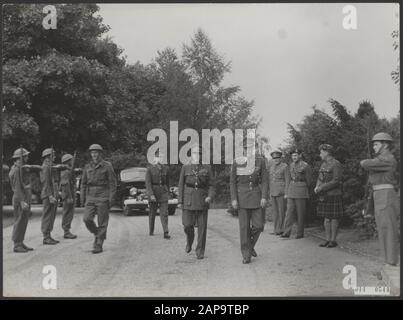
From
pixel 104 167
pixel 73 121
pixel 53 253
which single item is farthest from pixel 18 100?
pixel 53 253

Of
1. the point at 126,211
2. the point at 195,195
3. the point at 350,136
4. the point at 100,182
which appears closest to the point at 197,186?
the point at 195,195

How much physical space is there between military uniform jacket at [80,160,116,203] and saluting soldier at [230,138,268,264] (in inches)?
82.8

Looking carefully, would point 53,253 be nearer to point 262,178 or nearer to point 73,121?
point 73,121

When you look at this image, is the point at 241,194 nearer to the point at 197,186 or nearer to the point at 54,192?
Result: the point at 197,186

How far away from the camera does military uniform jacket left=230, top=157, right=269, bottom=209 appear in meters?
9.02

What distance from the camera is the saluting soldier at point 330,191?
31.5ft

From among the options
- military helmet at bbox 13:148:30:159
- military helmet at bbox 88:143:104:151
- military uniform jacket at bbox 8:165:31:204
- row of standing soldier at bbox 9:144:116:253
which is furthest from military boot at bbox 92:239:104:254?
military helmet at bbox 13:148:30:159

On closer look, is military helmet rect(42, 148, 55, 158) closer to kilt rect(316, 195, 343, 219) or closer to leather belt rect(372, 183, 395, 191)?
kilt rect(316, 195, 343, 219)

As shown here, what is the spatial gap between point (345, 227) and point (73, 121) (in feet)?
16.9

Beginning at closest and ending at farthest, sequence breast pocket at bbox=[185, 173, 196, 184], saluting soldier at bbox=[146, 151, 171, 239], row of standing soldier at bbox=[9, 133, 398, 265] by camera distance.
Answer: row of standing soldier at bbox=[9, 133, 398, 265] < breast pocket at bbox=[185, 173, 196, 184] < saluting soldier at bbox=[146, 151, 171, 239]

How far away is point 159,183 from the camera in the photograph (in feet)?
38.0

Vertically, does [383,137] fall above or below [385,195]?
above

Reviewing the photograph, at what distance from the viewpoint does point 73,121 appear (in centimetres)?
934

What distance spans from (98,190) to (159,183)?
1.97m
